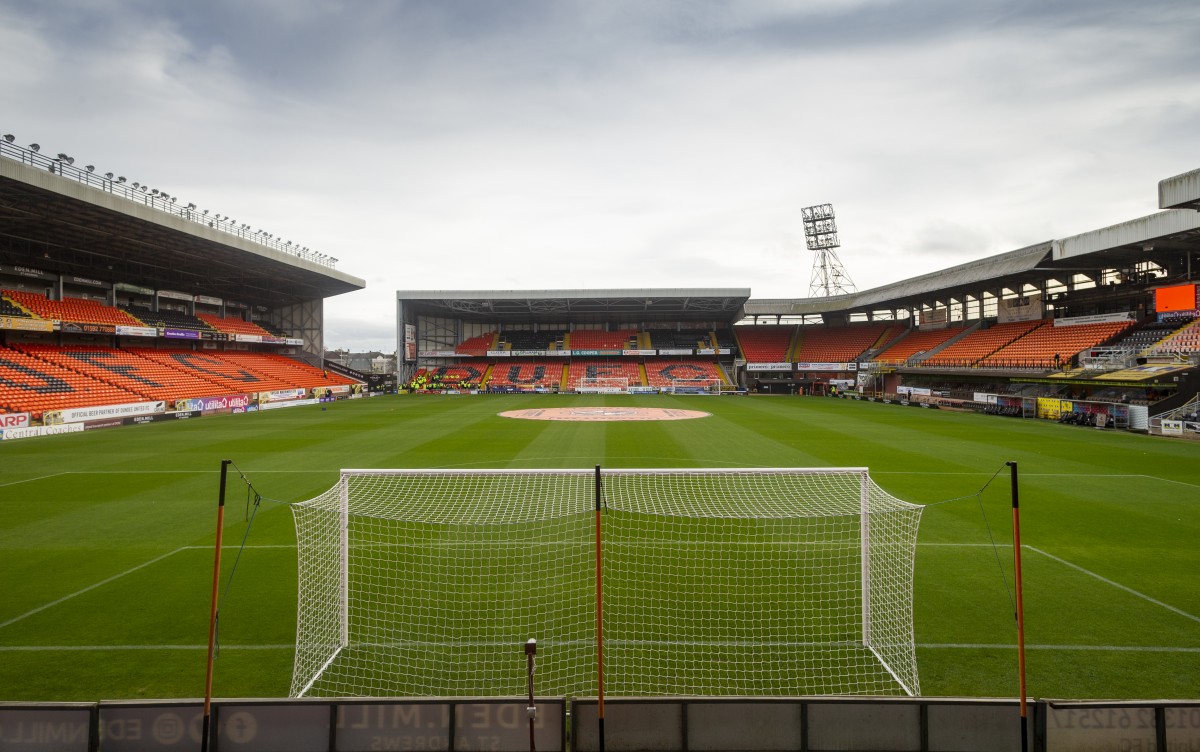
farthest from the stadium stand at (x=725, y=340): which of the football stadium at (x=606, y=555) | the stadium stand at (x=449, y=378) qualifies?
the football stadium at (x=606, y=555)

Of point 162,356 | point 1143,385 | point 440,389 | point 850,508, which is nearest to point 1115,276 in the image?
point 1143,385

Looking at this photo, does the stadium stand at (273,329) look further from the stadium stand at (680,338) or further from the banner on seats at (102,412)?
the stadium stand at (680,338)

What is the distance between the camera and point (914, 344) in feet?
149

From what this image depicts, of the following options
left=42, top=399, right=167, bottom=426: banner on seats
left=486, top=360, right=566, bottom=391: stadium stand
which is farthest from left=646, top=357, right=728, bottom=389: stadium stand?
left=42, top=399, right=167, bottom=426: banner on seats

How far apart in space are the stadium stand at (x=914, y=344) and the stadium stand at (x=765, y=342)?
9.18 m

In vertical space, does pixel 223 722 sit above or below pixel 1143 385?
below

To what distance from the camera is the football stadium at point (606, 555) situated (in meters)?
4.36

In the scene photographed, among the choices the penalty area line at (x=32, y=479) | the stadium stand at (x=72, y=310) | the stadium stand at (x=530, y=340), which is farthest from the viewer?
the stadium stand at (x=530, y=340)

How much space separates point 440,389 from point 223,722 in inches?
2101

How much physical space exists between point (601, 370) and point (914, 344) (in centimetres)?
2907

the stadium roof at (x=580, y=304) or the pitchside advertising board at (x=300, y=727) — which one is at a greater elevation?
the stadium roof at (x=580, y=304)

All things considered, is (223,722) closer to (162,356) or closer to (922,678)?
(922,678)

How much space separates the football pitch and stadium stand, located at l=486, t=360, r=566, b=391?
33.3m

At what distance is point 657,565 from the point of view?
8398 millimetres
